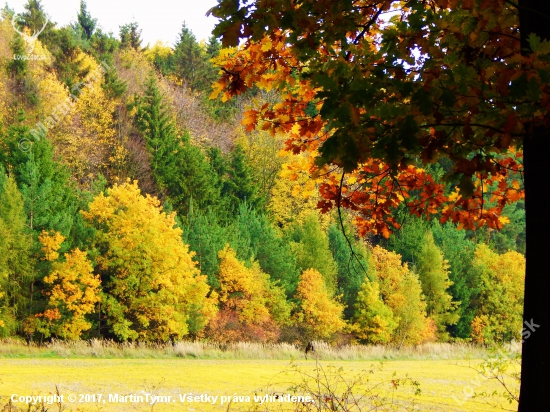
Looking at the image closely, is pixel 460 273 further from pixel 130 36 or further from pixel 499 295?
pixel 130 36

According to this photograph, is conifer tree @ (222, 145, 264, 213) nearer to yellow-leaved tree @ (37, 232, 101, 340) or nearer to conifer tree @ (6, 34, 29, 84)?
conifer tree @ (6, 34, 29, 84)

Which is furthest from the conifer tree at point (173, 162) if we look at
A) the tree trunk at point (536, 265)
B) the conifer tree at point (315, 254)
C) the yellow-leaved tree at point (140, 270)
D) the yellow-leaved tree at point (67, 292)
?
the tree trunk at point (536, 265)

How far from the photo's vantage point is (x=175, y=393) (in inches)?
661

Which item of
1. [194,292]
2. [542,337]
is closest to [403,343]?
[194,292]

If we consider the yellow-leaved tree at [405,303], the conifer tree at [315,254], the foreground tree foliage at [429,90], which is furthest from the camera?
the yellow-leaved tree at [405,303]

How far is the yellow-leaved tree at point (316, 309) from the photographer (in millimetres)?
34219

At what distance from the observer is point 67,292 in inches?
1101

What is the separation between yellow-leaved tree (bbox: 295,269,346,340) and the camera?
34219 mm

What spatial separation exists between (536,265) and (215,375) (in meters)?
19.5

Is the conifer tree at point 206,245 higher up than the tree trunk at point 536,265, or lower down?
lower down

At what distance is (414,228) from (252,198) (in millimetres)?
10887

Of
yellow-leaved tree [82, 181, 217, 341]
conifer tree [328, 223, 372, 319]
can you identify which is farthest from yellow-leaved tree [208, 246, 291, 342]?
conifer tree [328, 223, 372, 319]

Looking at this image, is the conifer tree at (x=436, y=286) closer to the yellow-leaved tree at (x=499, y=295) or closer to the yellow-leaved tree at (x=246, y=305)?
the yellow-leaved tree at (x=499, y=295)

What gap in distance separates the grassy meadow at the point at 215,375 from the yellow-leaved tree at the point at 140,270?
1168 millimetres
